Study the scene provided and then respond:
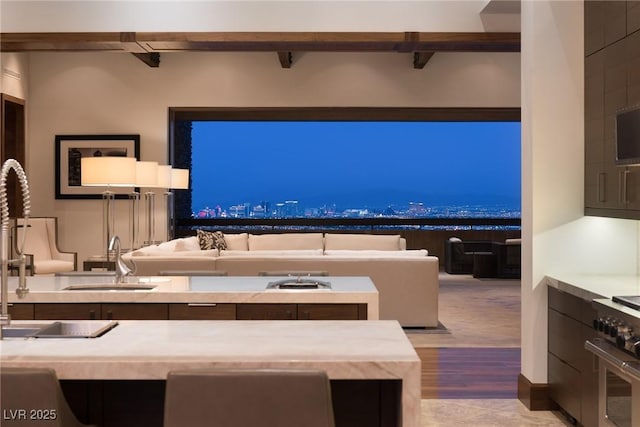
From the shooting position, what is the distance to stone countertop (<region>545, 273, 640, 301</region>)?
12.3 ft

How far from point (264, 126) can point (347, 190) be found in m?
2.80

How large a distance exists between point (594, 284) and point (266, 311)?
5.66 ft

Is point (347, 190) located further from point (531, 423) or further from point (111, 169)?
point (531, 423)

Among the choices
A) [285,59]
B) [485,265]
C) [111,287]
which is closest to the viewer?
[111,287]

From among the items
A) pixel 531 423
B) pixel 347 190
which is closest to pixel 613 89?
pixel 531 423

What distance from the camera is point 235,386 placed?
192 cm

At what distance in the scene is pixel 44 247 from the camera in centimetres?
972

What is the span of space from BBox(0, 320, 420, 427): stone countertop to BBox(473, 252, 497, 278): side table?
9823 millimetres

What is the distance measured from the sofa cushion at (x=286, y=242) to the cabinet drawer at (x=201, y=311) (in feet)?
15.9

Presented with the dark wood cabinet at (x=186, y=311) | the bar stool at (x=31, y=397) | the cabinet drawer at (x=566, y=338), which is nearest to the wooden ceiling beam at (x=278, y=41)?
the cabinet drawer at (x=566, y=338)

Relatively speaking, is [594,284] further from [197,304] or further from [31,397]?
[31,397]

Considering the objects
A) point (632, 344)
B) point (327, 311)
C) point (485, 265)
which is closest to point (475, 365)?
point (327, 311)

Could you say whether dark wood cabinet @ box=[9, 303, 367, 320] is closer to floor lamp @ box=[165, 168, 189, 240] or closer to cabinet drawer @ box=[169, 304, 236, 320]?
cabinet drawer @ box=[169, 304, 236, 320]

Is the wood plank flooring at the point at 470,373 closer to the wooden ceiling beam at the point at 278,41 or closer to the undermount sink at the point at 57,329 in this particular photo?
the wooden ceiling beam at the point at 278,41
